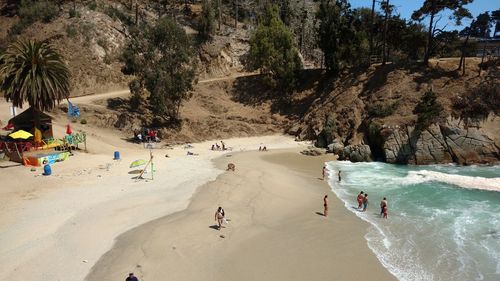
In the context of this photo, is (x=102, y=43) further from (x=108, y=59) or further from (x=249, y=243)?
(x=249, y=243)

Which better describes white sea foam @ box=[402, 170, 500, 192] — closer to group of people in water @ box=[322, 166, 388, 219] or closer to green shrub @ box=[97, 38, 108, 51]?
group of people in water @ box=[322, 166, 388, 219]

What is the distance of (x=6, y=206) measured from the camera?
2289 centimetres

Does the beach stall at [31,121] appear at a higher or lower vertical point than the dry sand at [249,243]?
higher

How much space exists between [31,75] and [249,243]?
2749cm

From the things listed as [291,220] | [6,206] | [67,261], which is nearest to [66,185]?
[6,206]

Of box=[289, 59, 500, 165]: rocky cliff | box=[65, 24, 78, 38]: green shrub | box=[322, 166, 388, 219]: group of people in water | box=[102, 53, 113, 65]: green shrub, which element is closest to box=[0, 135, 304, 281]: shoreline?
box=[322, 166, 388, 219]: group of people in water

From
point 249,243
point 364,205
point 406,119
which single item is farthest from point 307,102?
point 249,243

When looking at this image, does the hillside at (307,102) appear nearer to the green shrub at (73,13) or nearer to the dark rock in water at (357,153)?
the dark rock in water at (357,153)

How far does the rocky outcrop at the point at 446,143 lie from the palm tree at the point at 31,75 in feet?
108

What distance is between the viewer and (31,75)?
3534 cm

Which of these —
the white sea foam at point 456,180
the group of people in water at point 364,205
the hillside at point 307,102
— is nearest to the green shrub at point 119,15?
the hillside at point 307,102

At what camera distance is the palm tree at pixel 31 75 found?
34969 mm

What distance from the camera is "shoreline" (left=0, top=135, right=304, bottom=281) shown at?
16.6 meters

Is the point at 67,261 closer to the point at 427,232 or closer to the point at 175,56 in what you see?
the point at 427,232
